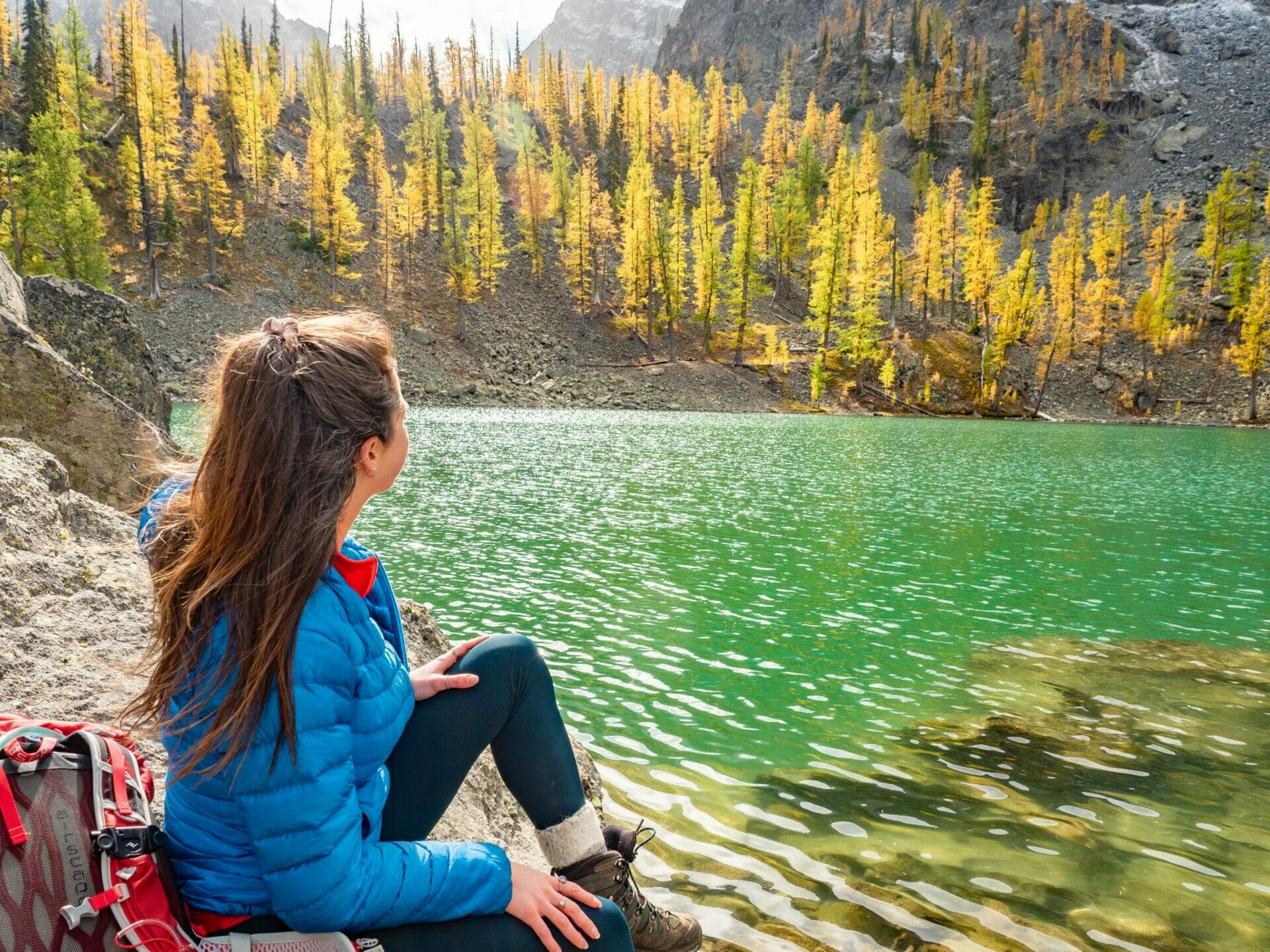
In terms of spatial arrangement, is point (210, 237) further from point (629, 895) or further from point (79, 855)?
point (79, 855)

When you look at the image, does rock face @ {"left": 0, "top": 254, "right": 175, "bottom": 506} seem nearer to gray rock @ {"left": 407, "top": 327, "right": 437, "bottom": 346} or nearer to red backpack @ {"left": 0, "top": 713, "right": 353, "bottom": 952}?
red backpack @ {"left": 0, "top": 713, "right": 353, "bottom": 952}

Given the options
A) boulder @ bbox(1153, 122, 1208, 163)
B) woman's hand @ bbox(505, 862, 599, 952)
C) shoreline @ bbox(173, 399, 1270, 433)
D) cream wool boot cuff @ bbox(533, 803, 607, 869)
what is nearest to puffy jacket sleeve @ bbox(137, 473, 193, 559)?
woman's hand @ bbox(505, 862, 599, 952)

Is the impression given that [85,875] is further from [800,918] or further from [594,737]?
[594,737]

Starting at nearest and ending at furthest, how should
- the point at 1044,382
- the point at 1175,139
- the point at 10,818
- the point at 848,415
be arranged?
the point at 10,818
the point at 848,415
the point at 1044,382
the point at 1175,139

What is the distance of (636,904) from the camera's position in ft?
9.77

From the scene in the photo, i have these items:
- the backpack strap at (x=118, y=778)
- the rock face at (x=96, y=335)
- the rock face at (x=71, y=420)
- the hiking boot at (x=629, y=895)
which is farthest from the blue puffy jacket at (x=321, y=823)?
the rock face at (x=96, y=335)

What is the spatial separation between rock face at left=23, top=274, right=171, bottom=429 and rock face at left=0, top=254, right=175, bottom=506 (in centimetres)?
358

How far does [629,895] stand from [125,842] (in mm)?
1777

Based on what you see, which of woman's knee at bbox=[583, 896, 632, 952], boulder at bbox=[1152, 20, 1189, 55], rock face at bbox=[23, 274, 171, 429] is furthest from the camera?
boulder at bbox=[1152, 20, 1189, 55]

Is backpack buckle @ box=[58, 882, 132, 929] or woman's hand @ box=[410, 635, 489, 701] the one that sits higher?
woman's hand @ box=[410, 635, 489, 701]

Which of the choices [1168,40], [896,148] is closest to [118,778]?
[896,148]

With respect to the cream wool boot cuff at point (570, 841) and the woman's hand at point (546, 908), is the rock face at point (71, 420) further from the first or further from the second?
the woman's hand at point (546, 908)

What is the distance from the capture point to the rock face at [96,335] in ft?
35.6

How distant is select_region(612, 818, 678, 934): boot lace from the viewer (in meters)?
2.87
